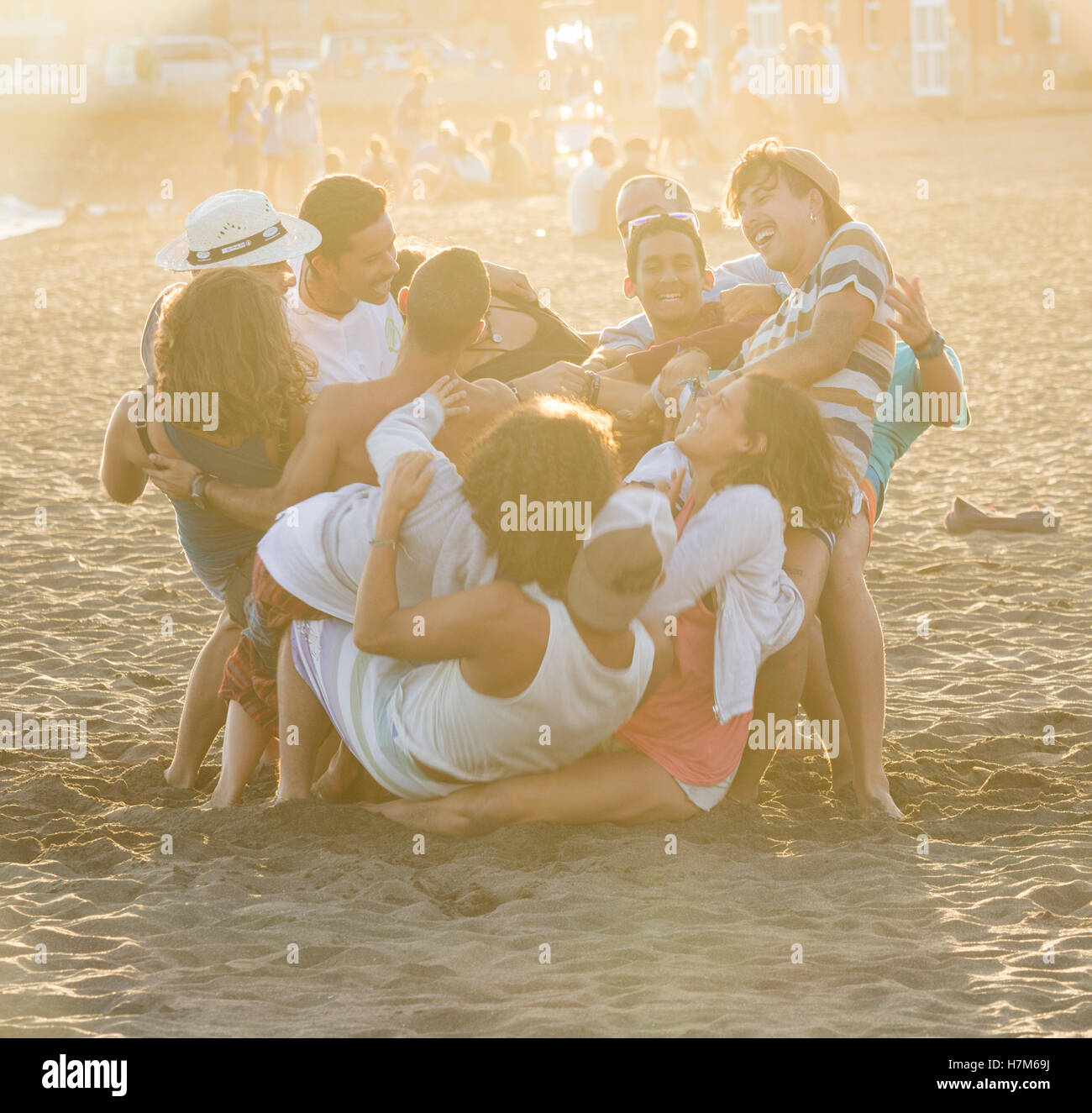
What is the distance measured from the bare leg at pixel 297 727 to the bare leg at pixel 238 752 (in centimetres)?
15

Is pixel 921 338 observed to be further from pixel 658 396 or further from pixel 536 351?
pixel 536 351

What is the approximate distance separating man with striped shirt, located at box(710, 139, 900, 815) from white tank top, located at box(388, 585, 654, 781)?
506mm

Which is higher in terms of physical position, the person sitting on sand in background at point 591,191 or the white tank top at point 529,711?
the person sitting on sand in background at point 591,191

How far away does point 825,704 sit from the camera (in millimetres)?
4457

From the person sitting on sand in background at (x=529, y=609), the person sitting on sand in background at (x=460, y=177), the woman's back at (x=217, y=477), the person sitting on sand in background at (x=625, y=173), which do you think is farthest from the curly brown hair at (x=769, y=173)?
the person sitting on sand in background at (x=460, y=177)

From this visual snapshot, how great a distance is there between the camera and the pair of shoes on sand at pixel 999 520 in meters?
7.27

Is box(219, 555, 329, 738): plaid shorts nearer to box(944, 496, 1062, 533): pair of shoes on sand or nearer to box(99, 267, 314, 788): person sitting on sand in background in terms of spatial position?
box(99, 267, 314, 788): person sitting on sand in background

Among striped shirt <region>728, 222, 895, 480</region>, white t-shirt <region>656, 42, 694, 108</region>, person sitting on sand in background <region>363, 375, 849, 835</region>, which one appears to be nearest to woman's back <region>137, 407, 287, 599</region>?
person sitting on sand in background <region>363, 375, 849, 835</region>

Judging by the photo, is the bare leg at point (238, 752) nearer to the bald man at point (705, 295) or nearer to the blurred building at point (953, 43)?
the bald man at point (705, 295)

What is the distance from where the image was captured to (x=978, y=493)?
7.95 metres

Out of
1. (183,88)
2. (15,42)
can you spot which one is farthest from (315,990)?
(15,42)

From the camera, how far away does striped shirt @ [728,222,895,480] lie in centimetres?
416

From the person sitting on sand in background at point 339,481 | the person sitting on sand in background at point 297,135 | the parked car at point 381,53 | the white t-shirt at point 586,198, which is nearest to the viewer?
the person sitting on sand in background at point 339,481
